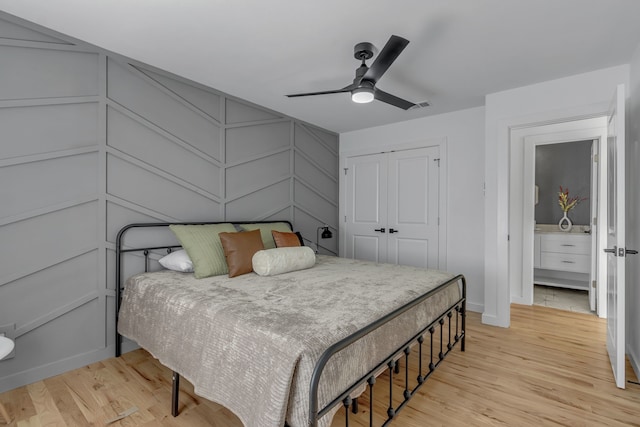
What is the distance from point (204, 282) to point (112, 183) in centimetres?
113

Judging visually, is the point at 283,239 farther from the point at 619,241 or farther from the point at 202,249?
the point at 619,241

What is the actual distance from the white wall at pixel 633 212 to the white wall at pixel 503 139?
0.37 metres

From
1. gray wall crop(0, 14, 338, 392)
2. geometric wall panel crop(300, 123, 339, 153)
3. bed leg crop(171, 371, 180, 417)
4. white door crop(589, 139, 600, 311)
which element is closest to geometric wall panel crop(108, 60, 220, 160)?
gray wall crop(0, 14, 338, 392)

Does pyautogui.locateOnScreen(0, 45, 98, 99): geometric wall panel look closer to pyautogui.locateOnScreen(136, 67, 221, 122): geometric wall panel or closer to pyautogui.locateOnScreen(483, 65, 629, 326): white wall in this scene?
pyautogui.locateOnScreen(136, 67, 221, 122): geometric wall panel

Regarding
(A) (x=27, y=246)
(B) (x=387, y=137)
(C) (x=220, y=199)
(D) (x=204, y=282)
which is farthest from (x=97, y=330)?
(B) (x=387, y=137)

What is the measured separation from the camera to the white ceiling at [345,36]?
1.95 m

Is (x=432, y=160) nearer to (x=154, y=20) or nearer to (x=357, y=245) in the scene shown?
(x=357, y=245)

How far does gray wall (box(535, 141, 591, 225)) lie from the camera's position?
4817 mm

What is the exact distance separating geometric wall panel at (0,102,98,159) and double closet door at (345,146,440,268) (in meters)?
3.32

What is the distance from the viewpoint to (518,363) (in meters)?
2.49

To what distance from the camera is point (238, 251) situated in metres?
2.59

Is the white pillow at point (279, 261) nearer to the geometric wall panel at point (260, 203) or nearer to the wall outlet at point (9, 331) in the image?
the geometric wall panel at point (260, 203)

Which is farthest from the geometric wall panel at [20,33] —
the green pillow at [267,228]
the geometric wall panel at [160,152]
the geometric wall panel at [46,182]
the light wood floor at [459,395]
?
the light wood floor at [459,395]

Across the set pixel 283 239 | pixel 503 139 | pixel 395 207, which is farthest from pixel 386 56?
pixel 395 207
